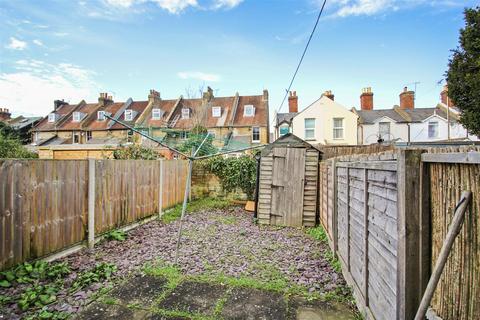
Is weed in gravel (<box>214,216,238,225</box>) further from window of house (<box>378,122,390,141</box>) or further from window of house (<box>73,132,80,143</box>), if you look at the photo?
window of house (<box>73,132,80,143</box>)

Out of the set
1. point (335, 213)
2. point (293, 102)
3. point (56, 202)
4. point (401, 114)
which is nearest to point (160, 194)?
point (56, 202)

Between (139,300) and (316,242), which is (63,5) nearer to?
(139,300)

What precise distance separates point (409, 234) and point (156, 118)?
2551 centimetres

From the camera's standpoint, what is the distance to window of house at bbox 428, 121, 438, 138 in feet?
62.4

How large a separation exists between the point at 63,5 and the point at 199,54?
606cm

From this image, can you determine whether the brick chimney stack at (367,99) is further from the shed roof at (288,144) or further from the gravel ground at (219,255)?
the gravel ground at (219,255)

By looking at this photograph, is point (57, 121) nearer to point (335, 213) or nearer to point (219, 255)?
point (219, 255)

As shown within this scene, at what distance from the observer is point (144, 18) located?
25.8 ft

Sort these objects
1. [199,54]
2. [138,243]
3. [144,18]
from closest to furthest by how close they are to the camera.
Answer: [138,243] → [144,18] → [199,54]

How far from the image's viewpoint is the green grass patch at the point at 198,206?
730 cm

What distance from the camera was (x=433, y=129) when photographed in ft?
62.8

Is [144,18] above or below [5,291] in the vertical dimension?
above

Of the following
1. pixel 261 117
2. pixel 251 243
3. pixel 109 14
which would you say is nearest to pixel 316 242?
pixel 251 243

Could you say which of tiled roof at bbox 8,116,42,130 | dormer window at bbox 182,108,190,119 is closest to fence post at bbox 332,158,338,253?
dormer window at bbox 182,108,190,119
